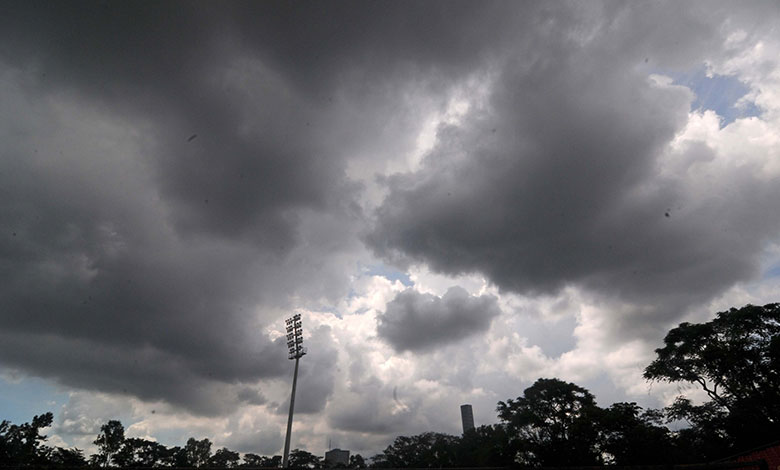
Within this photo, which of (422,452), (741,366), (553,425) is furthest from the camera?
(422,452)

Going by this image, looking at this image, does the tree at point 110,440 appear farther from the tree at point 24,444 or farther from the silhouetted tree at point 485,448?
the silhouetted tree at point 485,448

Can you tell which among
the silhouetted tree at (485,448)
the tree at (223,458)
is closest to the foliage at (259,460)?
the tree at (223,458)

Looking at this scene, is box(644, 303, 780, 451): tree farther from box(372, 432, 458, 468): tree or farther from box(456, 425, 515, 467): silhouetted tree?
box(372, 432, 458, 468): tree

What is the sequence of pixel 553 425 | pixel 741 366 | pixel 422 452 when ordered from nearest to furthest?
pixel 741 366
pixel 553 425
pixel 422 452

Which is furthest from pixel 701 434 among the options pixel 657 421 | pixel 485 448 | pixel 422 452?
pixel 422 452

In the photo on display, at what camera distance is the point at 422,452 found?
223ft

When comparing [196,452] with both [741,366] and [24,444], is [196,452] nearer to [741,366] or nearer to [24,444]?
[24,444]

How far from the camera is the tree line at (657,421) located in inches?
1367

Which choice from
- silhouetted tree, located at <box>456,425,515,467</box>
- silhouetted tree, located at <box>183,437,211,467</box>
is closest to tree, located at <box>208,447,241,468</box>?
silhouetted tree, located at <box>183,437,211,467</box>

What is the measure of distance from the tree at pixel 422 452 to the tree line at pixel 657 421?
326mm

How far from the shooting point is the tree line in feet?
114

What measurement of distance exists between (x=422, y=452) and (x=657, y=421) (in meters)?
39.1

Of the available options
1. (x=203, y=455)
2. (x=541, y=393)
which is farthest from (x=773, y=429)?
(x=203, y=455)

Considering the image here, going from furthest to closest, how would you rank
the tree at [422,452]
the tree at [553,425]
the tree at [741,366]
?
the tree at [422,452] < the tree at [553,425] < the tree at [741,366]
